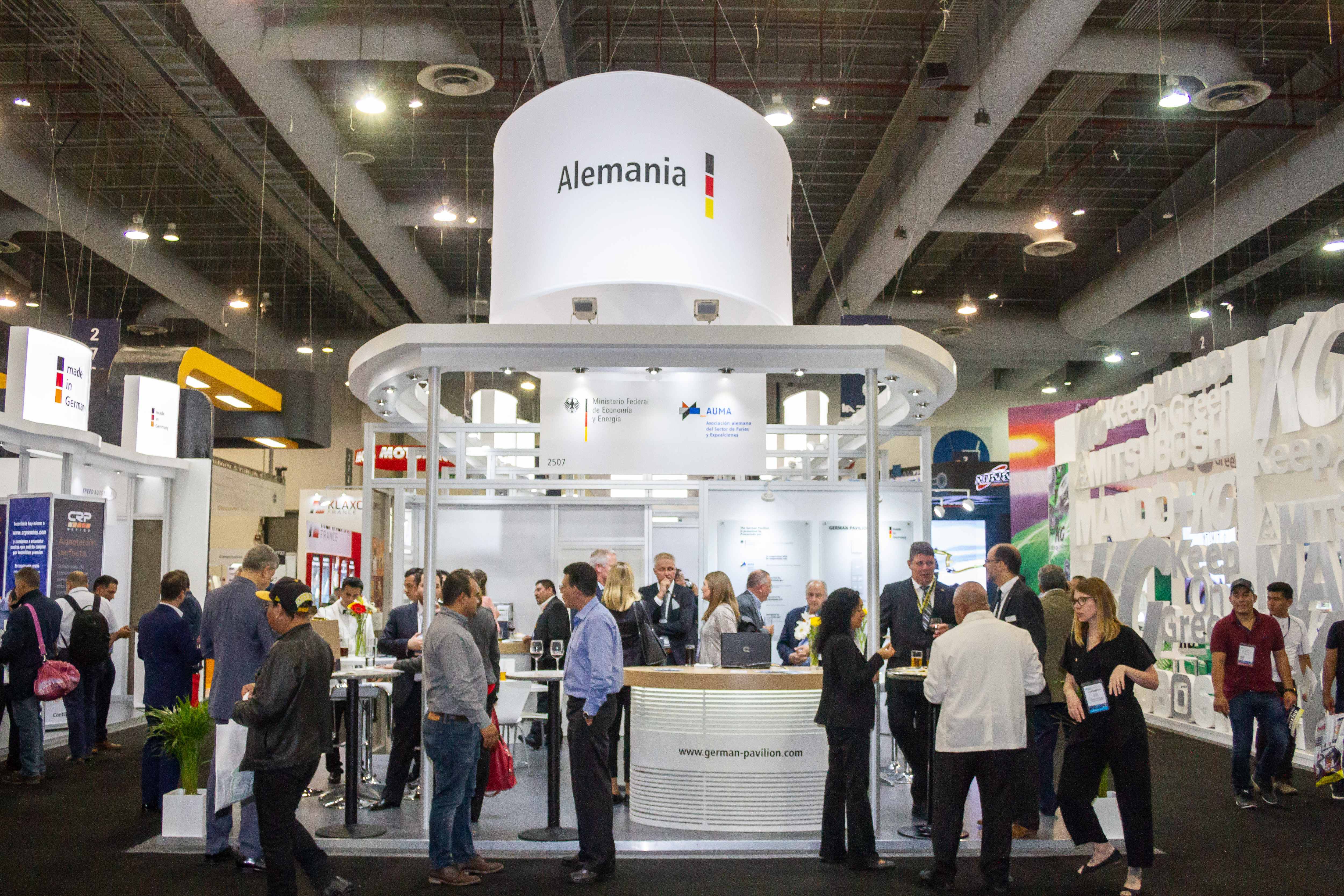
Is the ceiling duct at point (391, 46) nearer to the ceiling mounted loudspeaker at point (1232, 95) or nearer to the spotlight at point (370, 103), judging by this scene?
the spotlight at point (370, 103)

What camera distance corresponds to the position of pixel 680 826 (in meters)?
5.66

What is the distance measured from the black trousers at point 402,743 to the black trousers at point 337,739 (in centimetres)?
37

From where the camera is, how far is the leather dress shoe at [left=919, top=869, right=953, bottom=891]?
471cm

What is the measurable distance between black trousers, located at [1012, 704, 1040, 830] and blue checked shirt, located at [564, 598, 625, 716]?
2017mm

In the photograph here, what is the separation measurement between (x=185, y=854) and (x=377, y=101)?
618 centimetres

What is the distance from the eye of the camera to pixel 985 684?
455cm

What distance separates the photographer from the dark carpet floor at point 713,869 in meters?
4.71

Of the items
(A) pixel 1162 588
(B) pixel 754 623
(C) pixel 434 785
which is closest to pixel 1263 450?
(A) pixel 1162 588

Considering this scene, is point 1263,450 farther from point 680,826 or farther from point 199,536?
point 199,536

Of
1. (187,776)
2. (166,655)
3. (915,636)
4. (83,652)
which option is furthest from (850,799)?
(83,652)

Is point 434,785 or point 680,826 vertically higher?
point 434,785

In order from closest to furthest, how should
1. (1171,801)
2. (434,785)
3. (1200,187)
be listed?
1. (434,785)
2. (1171,801)
3. (1200,187)

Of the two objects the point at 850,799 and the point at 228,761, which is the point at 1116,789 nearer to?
the point at 850,799

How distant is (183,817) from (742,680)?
293cm
